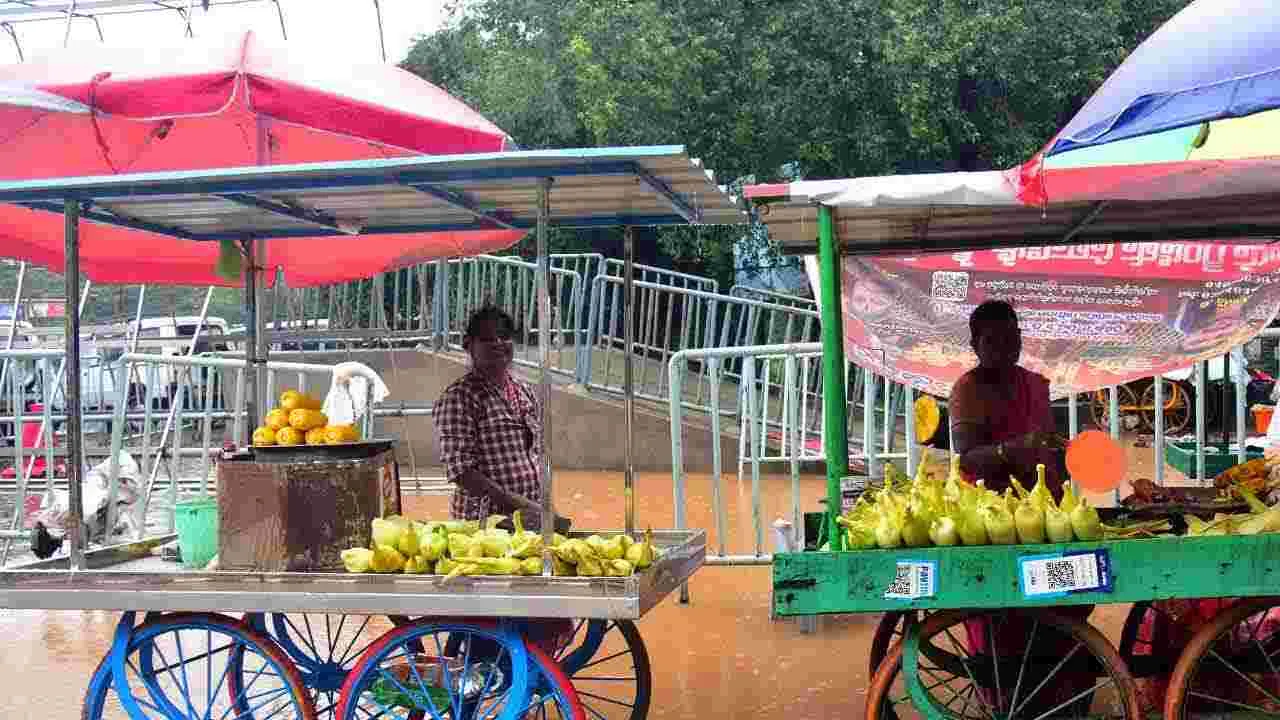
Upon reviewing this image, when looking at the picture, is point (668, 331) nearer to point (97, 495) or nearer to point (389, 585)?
point (97, 495)

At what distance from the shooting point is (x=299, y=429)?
17.1 feet

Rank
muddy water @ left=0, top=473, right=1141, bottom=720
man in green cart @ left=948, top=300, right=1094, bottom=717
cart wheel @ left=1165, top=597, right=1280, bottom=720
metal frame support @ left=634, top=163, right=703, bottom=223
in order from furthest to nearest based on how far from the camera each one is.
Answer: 1. muddy water @ left=0, top=473, right=1141, bottom=720
2. man in green cart @ left=948, top=300, right=1094, bottom=717
3. metal frame support @ left=634, top=163, right=703, bottom=223
4. cart wheel @ left=1165, top=597, right=1280, bottom=720

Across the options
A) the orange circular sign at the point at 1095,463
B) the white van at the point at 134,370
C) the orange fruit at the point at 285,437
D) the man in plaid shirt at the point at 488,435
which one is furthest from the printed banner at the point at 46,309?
the orange circular sign at the point at 1095,463

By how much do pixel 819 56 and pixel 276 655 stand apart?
11.9m

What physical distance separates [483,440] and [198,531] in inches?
46.5

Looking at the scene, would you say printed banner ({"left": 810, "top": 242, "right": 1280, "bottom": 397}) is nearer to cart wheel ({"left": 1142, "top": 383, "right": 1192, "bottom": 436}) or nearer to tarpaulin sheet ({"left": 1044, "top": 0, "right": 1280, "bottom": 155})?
tarpaulin sheet ({"left": 1044, "top": 0, "right": 1280, "bottom": 155})

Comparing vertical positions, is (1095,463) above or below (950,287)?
below

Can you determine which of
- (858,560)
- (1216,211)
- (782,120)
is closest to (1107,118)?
(1216,211)

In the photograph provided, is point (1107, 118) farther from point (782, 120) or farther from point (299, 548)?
point (782, 120)

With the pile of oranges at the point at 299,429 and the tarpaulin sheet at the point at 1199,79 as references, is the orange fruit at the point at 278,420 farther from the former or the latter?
the tarpaulin sheet at the point at 1199,79

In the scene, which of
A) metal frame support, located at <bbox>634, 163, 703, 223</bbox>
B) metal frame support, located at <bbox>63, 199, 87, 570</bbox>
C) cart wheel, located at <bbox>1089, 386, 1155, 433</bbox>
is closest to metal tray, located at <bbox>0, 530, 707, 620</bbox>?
metal frame support, located at <bbox>63, 199, 87, 570</bbox>

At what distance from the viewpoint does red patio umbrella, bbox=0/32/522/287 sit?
232 inches

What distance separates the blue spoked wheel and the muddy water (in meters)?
1.50

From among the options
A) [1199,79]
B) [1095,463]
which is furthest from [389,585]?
[1199,79]
